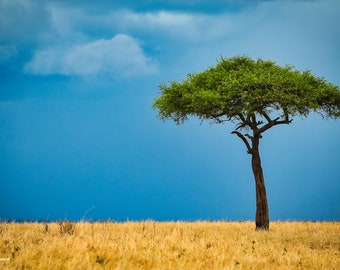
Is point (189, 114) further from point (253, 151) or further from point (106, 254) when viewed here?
point (106, 254)

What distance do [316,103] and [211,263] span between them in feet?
56.3

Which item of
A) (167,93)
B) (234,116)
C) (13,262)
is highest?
(167,93)

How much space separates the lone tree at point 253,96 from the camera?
2353 centimetres

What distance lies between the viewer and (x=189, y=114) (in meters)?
27.1

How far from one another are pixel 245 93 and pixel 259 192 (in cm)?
595

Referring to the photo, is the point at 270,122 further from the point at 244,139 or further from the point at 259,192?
the point at 259,192

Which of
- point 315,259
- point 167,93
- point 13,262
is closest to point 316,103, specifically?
point 167,93

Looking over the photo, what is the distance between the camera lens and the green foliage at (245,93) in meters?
23.5

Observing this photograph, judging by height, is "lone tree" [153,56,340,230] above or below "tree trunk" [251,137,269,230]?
above

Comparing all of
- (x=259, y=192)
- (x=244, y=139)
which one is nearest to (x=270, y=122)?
(x=244, y=139)

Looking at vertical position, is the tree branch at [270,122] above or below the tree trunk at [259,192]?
above

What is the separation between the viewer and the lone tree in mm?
23531

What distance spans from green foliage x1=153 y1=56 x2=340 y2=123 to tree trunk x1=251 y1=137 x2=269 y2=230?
2.33m

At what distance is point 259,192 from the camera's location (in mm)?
24531
